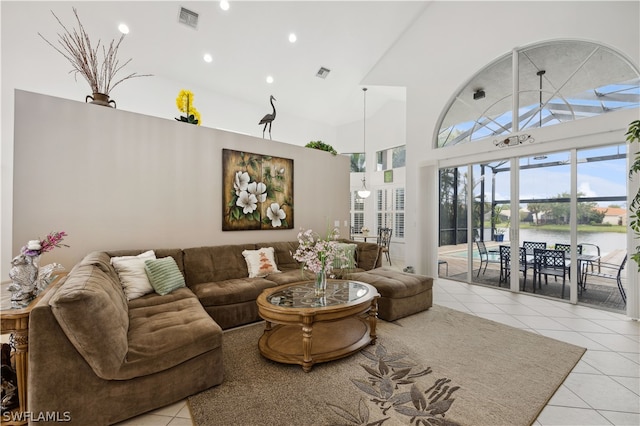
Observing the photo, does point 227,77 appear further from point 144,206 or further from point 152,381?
point 152,381

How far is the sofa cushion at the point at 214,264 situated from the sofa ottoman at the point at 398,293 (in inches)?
65.2

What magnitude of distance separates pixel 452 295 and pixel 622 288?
7.27 ft

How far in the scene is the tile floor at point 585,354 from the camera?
1.81 m

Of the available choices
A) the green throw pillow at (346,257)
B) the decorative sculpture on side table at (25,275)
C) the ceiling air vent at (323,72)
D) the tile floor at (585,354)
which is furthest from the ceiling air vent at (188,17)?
the tile floor at (585,354)

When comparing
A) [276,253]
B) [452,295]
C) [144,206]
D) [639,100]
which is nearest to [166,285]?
[144,206]

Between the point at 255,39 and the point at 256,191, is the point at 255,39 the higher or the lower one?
the higher one

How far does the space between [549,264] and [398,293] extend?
9.71 feet

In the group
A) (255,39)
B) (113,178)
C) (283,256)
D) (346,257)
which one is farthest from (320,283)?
(255,39)

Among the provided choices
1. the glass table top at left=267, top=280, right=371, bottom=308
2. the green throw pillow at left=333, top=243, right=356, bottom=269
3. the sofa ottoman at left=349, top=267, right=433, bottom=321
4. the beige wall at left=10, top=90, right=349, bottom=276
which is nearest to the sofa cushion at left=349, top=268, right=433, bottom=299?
the sofa ottoman at left=349, top=267, right=433, bottom=321

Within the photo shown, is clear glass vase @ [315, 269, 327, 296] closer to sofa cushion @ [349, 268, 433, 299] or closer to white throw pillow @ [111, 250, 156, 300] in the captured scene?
sofa cushion @ [349, 268, 433, 299]

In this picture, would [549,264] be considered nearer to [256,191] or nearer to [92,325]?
[256,191]

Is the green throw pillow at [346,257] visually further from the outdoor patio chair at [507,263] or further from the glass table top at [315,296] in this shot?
the outdoor patio chair at [507,263]

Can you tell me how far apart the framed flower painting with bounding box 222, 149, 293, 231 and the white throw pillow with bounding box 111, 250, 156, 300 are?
54.3 inches

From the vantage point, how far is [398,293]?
11.2 feet
